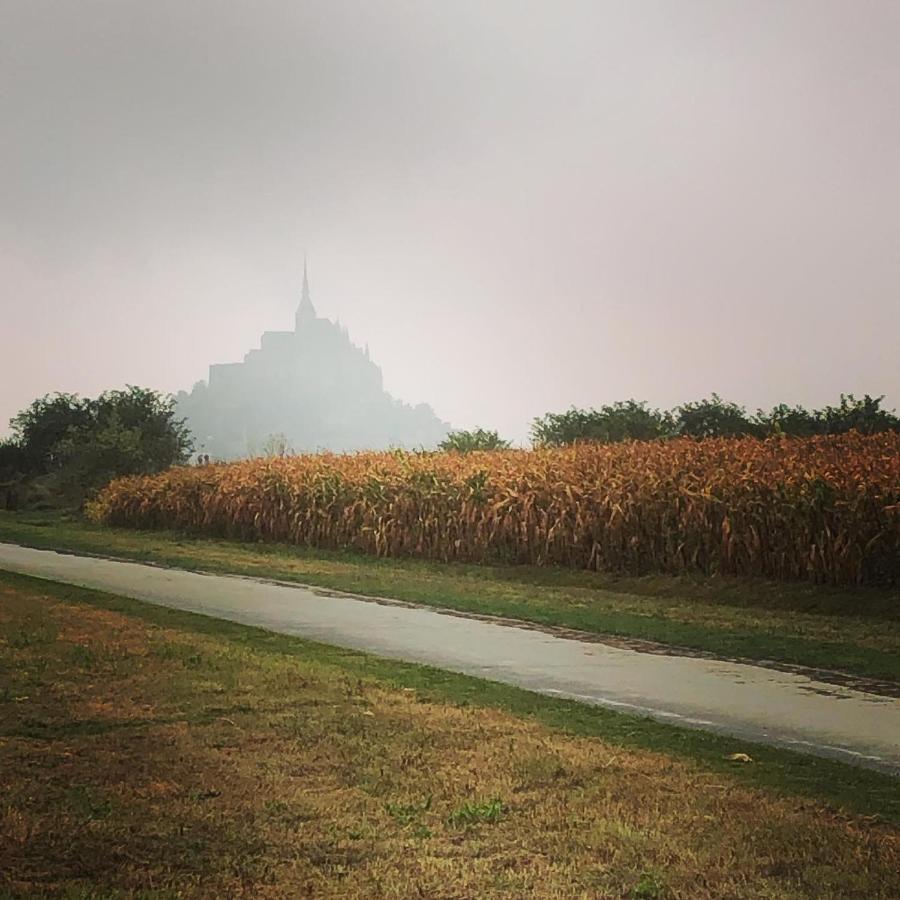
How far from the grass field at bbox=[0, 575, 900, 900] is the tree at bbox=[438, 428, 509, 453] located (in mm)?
8007

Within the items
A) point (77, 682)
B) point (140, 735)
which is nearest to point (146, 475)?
point (77, 682)

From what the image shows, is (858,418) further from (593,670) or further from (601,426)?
(593,670)

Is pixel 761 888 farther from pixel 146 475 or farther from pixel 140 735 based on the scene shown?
pixel 146 475

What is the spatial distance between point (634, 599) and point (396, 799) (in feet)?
18.8

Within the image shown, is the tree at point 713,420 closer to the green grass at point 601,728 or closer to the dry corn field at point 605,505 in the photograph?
the dry corn field at point 605,505

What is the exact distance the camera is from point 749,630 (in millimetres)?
7047

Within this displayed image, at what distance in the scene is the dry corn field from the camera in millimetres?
8734

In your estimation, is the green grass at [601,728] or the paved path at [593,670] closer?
the green grass at [601,728]

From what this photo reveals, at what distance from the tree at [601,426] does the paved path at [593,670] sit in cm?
328

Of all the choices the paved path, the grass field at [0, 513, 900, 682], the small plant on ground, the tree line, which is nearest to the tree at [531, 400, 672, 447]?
the tree line

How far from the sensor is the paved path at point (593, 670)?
4.30m

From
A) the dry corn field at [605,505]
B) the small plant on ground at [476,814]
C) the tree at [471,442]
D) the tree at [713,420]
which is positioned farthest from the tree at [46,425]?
the small plant on ground at [476,814]

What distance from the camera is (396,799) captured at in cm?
324

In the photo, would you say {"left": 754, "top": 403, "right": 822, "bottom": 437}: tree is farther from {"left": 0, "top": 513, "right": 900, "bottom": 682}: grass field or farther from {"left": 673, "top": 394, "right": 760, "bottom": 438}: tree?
{"left": 0, "top": 513, "right": 900, "bottom": 682}: grass field
